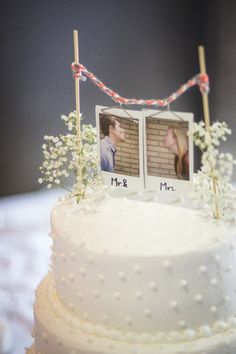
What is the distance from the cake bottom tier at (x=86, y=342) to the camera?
2031 mm

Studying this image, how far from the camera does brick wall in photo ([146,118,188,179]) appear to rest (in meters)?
2.25

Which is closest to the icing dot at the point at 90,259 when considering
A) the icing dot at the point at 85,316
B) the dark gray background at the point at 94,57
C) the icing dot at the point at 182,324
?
the icing dot at the point at 85,316

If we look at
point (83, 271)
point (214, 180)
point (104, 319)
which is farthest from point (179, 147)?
point (104, 319)

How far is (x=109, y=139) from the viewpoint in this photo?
243 cm

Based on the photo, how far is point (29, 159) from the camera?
16.5 feet

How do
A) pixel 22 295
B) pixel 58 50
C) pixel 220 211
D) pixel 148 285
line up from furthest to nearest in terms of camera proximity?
pixel 58 50
pixel 22 295
pixel 220 211
pixel 148 285

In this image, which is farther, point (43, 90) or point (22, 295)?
point (43, 90)

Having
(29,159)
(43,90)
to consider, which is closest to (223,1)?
(43,90)

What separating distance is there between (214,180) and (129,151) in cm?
36

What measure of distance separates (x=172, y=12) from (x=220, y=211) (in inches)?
125

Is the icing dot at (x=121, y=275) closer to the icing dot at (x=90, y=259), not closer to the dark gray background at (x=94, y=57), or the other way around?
the icing dot at (x=90, y=259)

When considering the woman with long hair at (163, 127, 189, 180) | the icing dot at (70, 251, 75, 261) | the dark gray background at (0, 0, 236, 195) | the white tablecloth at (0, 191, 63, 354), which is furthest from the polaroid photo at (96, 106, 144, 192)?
the dark gray background at (0, 0, 236, 195)

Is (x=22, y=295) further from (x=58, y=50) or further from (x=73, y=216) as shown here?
(x=58, y=50)

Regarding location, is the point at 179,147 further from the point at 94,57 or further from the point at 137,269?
the point at 94,57
